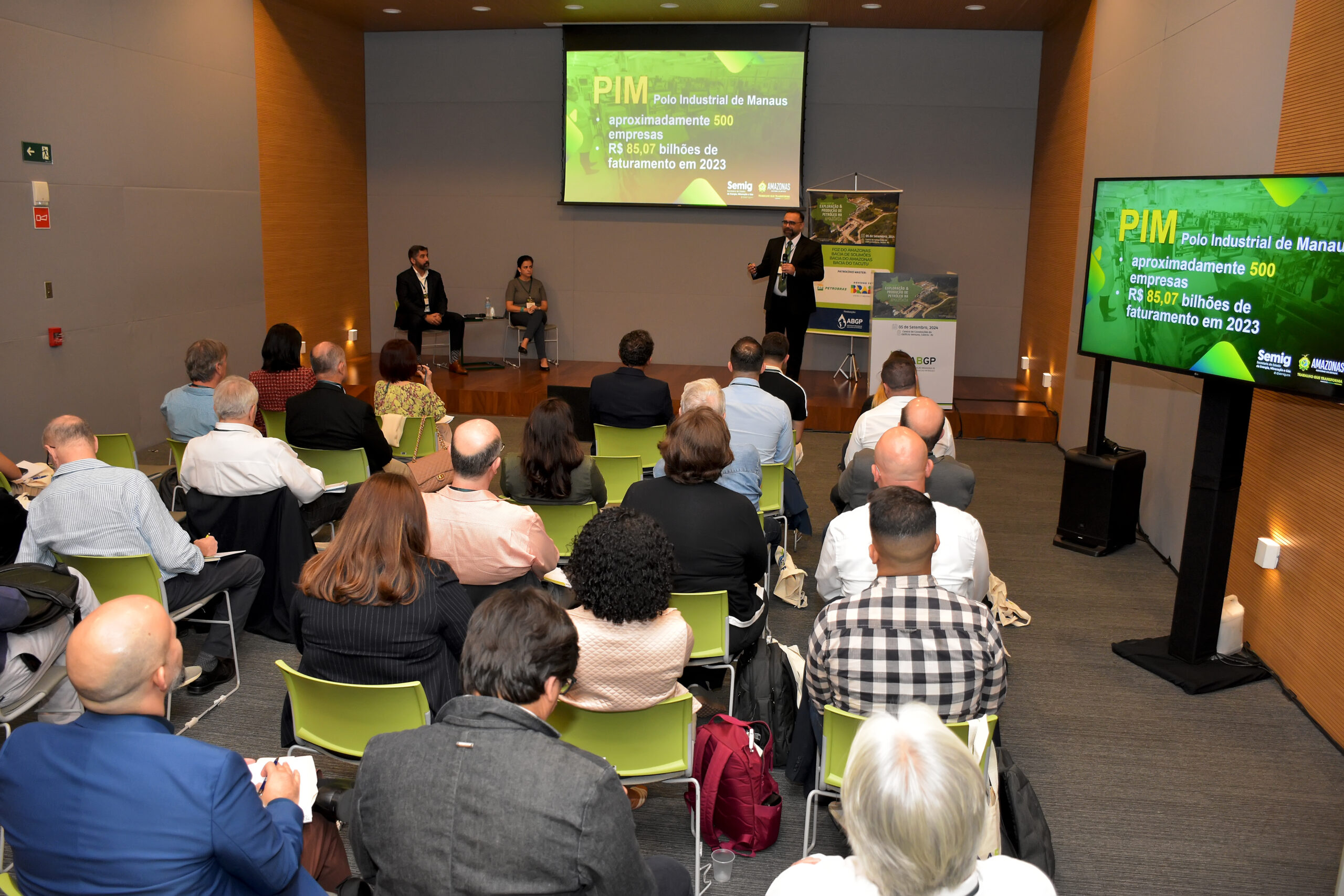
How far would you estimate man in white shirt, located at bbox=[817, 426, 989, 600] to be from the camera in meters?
3.49

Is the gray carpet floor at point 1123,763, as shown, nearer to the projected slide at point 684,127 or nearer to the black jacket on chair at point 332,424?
the black jacket on chair at point 332,424

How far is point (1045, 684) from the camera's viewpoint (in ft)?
14.3

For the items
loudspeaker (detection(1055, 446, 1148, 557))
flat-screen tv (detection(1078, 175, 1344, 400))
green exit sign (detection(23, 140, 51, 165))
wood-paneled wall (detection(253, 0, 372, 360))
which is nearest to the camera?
flat-screen tv (detection(1078, 175, 1344, 400))

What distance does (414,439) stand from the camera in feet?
19.4

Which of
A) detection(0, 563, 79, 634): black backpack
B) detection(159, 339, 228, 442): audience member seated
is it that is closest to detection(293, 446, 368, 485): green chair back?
detection(159, 339, 228, 442): audience member seated

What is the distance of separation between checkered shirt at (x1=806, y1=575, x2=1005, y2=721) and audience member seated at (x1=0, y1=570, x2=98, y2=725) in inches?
82.6

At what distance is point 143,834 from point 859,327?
9.47m

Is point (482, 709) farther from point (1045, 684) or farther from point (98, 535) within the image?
point (1045, 684)

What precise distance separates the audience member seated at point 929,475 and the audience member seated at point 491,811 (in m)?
2.68

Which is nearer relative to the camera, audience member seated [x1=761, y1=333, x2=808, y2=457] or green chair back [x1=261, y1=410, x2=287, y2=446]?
green chair back [x1=261, y1=410, x2=287, y2=446]

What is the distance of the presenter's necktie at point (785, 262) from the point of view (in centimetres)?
980

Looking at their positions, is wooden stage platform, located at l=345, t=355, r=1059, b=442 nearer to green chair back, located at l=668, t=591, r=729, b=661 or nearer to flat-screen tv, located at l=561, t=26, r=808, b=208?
flat-screen tv, located at l=561, t=26, r=808, b=208

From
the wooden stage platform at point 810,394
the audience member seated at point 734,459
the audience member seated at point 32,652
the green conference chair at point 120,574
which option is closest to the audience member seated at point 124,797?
the audience member seated at point 32,652

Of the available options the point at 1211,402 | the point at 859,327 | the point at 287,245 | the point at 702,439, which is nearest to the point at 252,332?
the point at 287,245
